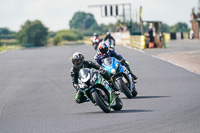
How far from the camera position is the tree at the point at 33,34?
12475 centimetres

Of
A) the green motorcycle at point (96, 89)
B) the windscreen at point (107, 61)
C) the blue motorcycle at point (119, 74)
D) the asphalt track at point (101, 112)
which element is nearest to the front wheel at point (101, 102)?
the green motorcycle at point (96, 89)

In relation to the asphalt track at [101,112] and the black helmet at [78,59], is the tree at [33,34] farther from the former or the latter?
the black helmet at [78,59]

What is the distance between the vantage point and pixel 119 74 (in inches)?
527

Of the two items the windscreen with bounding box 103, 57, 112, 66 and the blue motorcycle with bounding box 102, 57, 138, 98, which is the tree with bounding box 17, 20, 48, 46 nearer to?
the blue motorcycle with bounding box 102, 57, 138, 98

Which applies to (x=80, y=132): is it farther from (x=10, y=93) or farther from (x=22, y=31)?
(x=22, y=31)

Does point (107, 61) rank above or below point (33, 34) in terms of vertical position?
above

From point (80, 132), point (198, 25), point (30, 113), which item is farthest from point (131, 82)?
point (198, 25)

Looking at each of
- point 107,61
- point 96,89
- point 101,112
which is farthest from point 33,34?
point 96,89

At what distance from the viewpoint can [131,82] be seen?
13781mm

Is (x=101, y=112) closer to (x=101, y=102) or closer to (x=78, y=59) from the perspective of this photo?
(x=101, y=102)

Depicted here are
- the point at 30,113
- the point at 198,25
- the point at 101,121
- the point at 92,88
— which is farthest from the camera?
the point at 198,25

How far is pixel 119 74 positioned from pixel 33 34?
113606mm

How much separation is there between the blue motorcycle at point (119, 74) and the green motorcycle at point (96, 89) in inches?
70.2

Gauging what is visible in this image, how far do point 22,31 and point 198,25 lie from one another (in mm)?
61503
